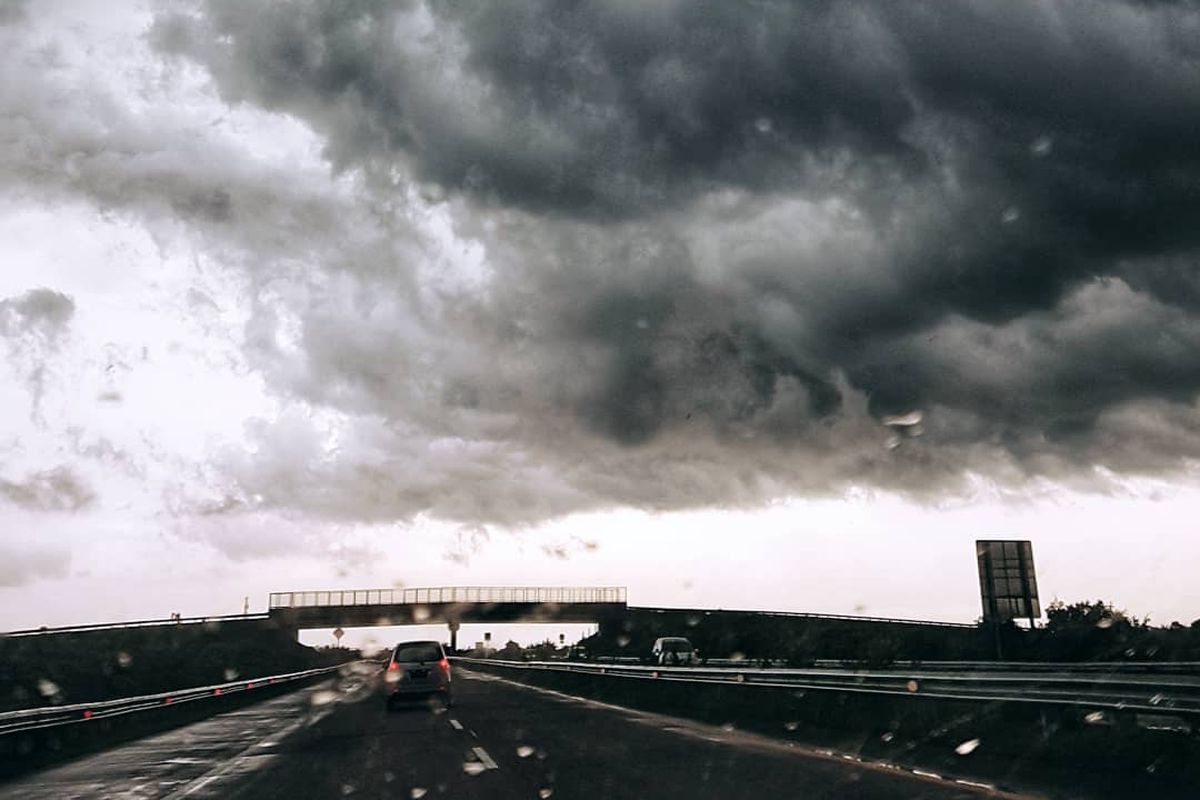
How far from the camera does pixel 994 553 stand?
31516 millimetres

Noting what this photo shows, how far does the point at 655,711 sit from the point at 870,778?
14.0 metres

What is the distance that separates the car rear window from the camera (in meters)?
25.2

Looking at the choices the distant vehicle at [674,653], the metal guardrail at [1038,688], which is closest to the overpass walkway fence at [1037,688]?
the metal guardrail at [1038,688]

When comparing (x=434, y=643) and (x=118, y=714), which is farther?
(x=434, y=643)

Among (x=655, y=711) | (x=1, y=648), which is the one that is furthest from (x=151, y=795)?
(x=1, y=648)

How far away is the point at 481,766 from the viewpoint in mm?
12227

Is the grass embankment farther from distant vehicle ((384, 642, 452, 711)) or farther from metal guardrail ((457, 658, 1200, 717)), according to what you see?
metal guardrail ((457, 658, 1200, 717))

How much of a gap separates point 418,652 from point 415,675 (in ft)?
2.71

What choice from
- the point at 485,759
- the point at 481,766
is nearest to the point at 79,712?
the point at 485,759

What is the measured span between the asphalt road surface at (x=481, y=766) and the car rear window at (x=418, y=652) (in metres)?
4.75

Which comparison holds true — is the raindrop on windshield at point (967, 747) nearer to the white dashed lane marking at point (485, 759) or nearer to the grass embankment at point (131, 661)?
the white dashed lane marking at point (485, 759)

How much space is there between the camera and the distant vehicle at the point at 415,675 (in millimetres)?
24656

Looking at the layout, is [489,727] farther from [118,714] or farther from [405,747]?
[118,714]

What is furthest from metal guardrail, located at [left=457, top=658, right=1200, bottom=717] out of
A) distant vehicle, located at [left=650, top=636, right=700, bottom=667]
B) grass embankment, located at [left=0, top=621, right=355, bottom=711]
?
grass embankment, located at [left=0, top=621, right=355, bottom=711]
